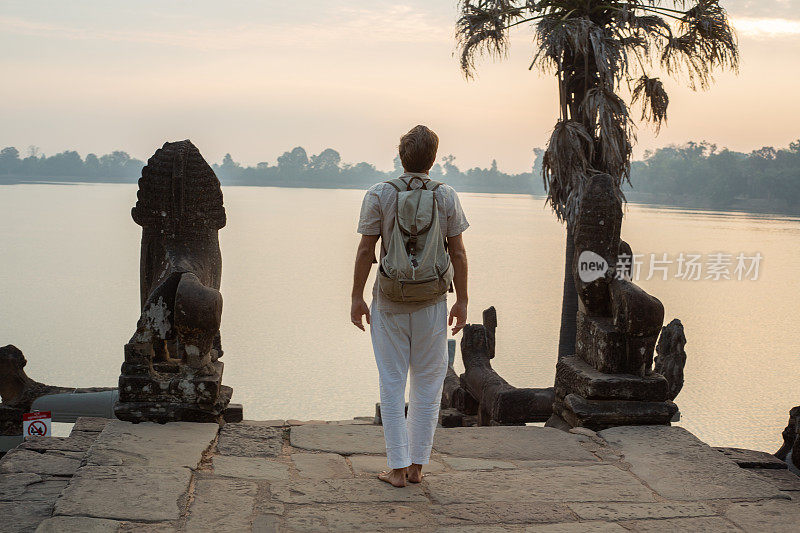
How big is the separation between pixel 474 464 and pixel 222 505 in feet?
4.52

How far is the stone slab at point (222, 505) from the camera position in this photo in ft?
10.1

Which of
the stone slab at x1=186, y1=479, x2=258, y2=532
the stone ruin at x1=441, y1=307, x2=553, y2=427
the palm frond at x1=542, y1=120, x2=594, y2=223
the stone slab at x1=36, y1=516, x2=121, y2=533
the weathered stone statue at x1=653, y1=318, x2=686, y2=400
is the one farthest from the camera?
the palm frond at x1=542, y1=120, x2=594, y2=223

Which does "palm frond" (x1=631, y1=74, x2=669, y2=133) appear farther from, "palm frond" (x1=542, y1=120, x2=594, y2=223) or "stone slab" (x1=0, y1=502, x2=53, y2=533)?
"stone slab" (x1=0, y1=502, x2=53, y2=533)

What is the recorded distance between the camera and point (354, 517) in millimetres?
3188

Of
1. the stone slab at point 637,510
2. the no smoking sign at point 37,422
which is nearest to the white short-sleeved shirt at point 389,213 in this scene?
the stone slab at point 637,510

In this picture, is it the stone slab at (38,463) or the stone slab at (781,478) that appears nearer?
the stone slab at (38,463)

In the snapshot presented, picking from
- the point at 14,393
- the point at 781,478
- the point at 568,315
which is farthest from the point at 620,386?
the point at 568,315

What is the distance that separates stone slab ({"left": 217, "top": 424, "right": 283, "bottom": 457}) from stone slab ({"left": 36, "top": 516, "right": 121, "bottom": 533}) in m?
1.07

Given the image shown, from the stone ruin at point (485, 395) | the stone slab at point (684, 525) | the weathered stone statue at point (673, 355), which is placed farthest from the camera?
the weathered stone statue at point (673, 355)

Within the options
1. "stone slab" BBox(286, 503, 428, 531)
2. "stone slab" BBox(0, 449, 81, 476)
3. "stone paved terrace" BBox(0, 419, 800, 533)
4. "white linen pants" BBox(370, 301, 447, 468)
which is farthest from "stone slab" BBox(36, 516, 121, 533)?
"white linen pants" BBox(370, 301, 447, 468)

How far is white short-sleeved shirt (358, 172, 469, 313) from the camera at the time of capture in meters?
3.36

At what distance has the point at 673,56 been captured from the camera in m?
→ 12.4

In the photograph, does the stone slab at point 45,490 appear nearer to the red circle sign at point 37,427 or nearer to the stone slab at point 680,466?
the red circle sign at point 37,427

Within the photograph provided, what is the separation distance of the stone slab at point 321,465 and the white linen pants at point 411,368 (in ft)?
1.38
